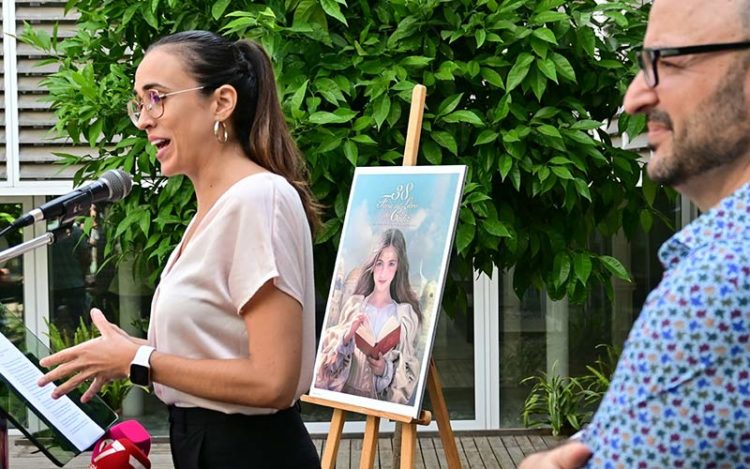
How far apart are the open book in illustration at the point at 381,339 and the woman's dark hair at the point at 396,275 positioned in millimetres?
84

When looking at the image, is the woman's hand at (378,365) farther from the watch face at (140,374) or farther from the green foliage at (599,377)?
the green foliage at (599,377)

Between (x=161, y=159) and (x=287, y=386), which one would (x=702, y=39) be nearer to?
(x=287, y=386)

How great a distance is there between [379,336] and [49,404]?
168 centimetres

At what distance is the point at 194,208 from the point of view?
4203mm

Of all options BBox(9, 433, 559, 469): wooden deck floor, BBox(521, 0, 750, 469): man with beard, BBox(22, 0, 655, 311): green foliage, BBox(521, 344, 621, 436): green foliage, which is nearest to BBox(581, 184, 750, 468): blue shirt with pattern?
BBox(521, 0, 750, 469): man with beard

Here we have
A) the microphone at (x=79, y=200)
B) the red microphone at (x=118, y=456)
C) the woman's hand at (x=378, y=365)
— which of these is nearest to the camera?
the red microphone at (x=118, y=456)

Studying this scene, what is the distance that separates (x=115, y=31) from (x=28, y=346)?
2.41 metres

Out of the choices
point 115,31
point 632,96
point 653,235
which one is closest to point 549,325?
point 653,235

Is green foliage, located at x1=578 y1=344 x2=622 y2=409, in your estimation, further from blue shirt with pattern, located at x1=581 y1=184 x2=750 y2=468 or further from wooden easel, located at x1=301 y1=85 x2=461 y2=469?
blue shirt with pattern, located at x1=581 y1=184 x2=750 y2=468

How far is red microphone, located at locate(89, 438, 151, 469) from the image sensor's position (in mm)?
1973

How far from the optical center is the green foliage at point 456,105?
3.84 meters

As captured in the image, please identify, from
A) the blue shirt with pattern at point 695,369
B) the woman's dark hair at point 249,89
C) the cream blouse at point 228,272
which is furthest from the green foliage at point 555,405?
the blue shirt with pattern at point 695,369

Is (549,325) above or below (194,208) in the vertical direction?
below

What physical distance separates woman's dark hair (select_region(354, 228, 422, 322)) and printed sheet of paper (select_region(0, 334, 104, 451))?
1.64m
